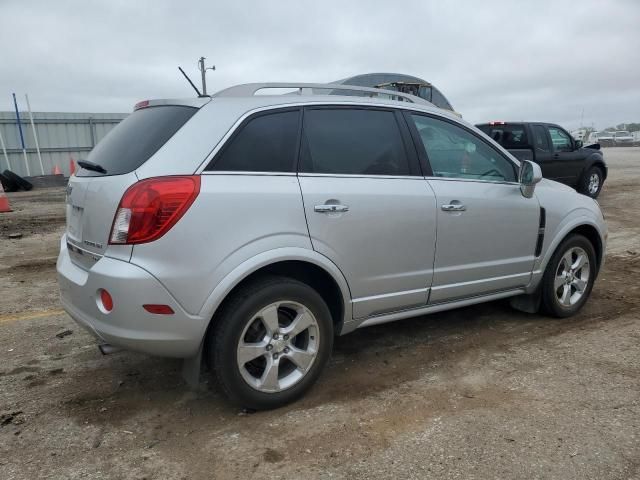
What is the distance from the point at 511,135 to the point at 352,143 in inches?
379

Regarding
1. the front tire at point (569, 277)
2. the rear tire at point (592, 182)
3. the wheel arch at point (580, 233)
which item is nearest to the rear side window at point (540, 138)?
the rear tire at point (592, 182)

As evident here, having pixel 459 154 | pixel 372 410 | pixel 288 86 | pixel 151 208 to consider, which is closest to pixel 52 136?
pixel 288 86

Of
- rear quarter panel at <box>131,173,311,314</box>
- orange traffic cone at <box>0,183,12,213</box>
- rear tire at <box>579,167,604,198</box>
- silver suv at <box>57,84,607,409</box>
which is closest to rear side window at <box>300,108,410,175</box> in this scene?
silver suv at <box>57,84,607,409</box>

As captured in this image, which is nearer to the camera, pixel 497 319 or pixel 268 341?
pixel 268 341

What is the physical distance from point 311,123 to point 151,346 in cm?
161

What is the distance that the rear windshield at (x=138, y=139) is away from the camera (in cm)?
289

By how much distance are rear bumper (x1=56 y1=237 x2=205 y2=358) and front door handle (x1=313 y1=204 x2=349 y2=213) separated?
35.9 inches

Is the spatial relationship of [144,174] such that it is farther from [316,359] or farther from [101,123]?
[101,123]

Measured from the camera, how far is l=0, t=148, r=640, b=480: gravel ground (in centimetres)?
260

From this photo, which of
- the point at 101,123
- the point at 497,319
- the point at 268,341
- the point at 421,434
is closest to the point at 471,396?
the point at 421,434

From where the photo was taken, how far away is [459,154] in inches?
157

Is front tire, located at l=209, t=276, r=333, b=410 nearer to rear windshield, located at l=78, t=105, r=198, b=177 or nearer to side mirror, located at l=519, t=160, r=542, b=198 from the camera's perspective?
rear windshield, located at l=78, t=105, r=198, b=177

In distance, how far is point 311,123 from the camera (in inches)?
129

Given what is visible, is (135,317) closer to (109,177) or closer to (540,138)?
(109,177)
